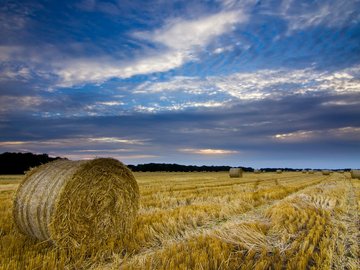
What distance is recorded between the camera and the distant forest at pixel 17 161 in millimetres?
46906

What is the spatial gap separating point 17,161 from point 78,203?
45561 millimetres

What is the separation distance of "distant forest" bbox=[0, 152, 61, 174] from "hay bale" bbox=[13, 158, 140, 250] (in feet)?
134

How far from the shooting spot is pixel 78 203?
6.97 meters

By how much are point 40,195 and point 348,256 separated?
5578 mm

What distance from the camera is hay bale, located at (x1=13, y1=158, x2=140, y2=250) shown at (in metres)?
6.52

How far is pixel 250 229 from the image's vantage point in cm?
691

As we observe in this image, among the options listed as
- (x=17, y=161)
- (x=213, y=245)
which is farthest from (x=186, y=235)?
(x=17, y=161)

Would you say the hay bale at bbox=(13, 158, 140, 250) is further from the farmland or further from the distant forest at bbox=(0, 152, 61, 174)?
the distant forest at bbox=(0, 152, 61, 174)

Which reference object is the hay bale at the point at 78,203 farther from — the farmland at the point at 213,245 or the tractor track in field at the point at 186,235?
the tractor track in field at the point at 186,235

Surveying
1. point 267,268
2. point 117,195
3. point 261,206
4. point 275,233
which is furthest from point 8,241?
point 261,206

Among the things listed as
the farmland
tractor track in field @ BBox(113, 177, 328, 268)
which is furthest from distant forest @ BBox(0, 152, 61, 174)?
the farmland

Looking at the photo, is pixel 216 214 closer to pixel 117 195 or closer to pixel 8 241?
pixel 117 195

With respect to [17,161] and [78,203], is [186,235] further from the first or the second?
[17,161]

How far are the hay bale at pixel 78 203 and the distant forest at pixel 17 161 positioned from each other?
134ft
